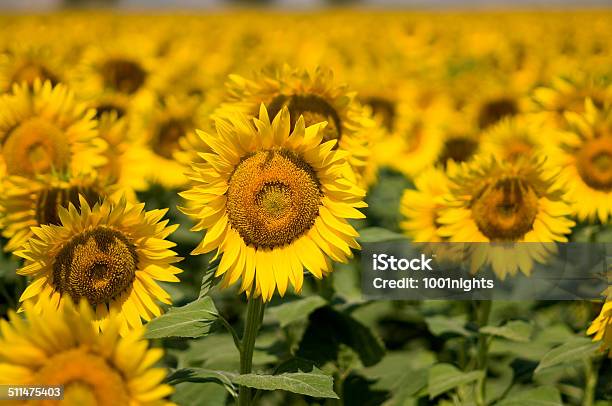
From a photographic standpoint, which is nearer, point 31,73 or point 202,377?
point 202,377

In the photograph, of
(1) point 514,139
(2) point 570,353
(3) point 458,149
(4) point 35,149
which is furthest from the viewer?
(3) point 458,149

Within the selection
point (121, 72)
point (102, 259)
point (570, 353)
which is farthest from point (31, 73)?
point (570, 353)

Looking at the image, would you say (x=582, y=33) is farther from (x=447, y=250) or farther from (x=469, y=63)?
(x=447, y=250)

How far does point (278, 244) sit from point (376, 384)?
4.82 ft

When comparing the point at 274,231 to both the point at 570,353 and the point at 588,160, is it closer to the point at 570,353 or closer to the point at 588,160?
the point at 570,353

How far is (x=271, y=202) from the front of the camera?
261cm

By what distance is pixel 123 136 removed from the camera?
4086 millimetres

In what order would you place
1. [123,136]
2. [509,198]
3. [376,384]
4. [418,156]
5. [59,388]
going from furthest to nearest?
[418,156]
[123,136]
[376,384]
[509,198]
[59,388]

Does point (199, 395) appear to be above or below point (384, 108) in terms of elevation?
below

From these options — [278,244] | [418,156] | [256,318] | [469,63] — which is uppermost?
[469,63]

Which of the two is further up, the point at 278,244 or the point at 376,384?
the point at 278,244

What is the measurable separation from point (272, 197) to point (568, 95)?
91.5 inches

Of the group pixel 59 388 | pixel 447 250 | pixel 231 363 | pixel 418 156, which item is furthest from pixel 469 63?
pixel 59 388

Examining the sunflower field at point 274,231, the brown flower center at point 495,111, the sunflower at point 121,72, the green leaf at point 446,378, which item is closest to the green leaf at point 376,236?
the sunflower field at point 274,231
